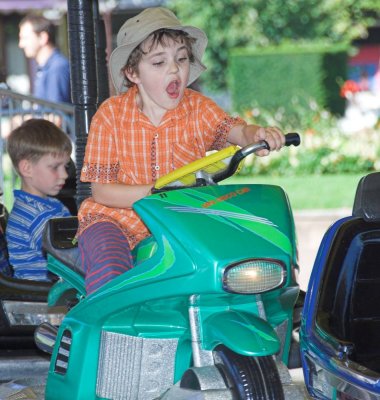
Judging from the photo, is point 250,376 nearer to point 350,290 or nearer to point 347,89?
point 350,290

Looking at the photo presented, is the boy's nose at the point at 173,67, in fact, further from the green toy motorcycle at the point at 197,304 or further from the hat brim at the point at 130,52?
the green toy motorcycle at the point at 197,304

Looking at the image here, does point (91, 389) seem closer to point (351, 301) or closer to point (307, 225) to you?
point (351, 301)

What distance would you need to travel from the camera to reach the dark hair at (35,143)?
5.11 metres

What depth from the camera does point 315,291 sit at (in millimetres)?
3496

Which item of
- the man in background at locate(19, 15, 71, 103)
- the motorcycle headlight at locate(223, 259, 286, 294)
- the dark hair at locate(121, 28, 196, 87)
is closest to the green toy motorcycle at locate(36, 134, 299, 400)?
the motorcycle headlight at locate(223, 259, 286, 294)

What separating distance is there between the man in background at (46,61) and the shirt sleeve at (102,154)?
4.55 metres

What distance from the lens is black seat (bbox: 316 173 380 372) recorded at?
351 centimetres

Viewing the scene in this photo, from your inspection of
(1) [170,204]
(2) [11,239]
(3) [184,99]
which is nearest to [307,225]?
→ (2) [11,239]

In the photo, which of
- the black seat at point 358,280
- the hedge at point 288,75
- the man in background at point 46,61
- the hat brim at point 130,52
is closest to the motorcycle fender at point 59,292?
the hat brim at point 130,52

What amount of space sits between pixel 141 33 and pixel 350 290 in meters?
1.16

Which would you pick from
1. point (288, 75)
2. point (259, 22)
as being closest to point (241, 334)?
point (288, 75)

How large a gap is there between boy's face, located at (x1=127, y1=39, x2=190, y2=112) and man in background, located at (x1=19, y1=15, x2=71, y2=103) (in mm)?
4606

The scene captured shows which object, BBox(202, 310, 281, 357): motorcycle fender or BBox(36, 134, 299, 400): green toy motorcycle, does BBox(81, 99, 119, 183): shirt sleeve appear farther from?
BBox(202, 310, 281, 357): motorcycle fender

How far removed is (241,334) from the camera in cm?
309
